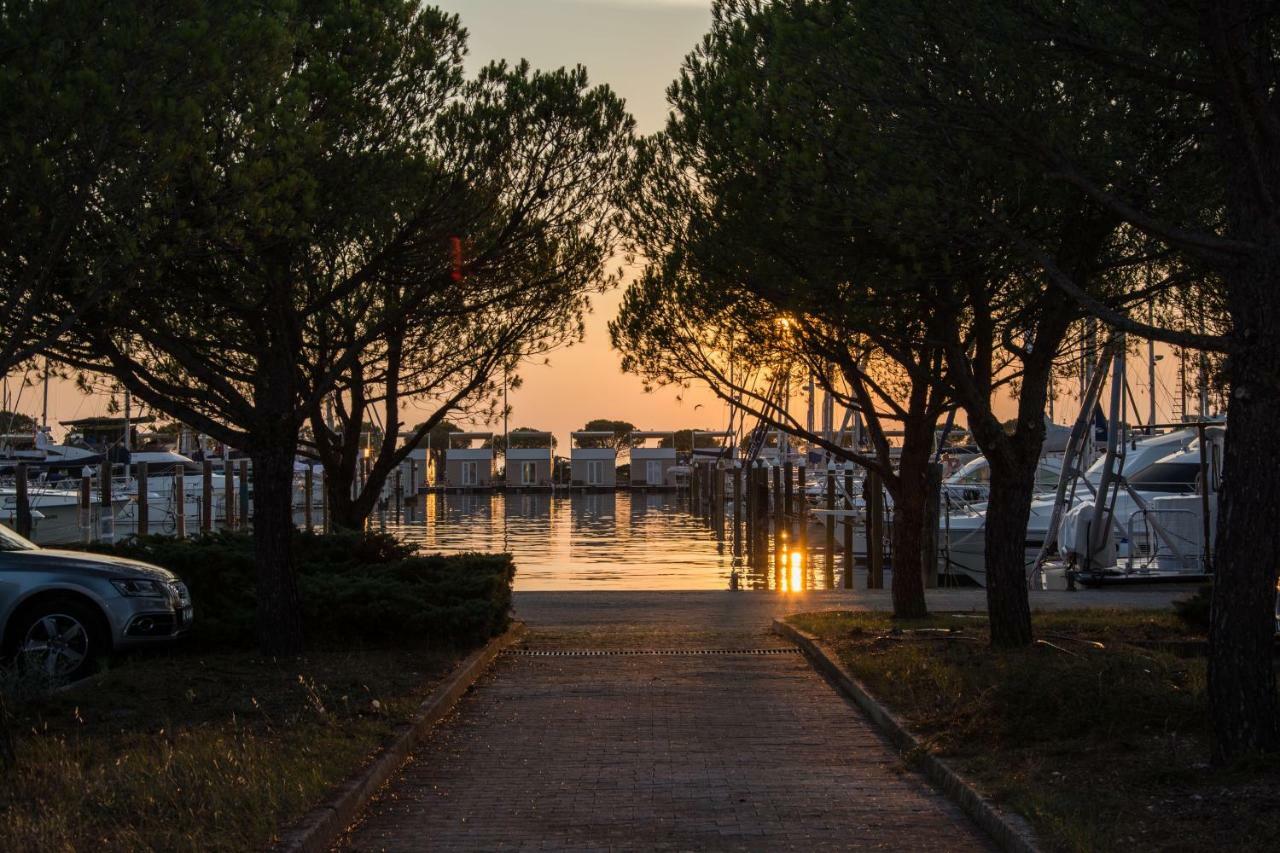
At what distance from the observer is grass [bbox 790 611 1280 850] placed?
24.2 feet

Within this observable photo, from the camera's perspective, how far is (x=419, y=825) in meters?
8.20

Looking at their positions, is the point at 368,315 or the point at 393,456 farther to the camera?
the point at 393,456

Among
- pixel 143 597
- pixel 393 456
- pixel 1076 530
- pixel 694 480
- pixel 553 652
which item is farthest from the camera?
pixel 694 480

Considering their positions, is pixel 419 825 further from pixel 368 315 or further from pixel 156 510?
pixel 156 510

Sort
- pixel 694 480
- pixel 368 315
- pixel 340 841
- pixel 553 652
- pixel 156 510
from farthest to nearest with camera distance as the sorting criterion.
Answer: pixel 694 480, pixel 156 510, pixel 368 315, pixel 553 652, pixel 340 841

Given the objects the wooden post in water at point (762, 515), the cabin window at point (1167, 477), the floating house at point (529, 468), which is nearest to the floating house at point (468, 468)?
the floating house at point (529, 468)

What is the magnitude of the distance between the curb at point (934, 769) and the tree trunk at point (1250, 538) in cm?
142

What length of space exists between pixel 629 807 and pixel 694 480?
7527 cm

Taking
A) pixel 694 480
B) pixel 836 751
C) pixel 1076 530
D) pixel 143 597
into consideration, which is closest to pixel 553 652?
pixel 143 597

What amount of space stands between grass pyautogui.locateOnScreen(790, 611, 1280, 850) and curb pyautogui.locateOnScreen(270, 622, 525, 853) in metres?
3.40

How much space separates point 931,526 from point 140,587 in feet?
57.8

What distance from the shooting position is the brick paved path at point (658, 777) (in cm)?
793

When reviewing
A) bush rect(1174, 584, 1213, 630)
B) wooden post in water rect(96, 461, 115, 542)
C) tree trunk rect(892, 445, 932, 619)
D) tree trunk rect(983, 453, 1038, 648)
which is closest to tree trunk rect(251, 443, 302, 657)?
tree trunk rect(983, 453, 1038, 648)

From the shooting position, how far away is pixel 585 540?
56.5 metres
